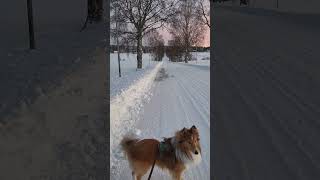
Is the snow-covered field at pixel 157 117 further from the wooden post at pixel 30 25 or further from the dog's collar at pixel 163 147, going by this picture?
the wooden post at pixel 30 25

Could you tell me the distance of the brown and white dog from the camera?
352 cm

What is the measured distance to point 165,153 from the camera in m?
3.60

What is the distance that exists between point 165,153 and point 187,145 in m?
0.26

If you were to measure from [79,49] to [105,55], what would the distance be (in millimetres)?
443

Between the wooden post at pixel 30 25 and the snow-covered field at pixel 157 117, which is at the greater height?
the wooden post at pixel 30 25

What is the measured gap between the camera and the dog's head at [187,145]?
3463mm

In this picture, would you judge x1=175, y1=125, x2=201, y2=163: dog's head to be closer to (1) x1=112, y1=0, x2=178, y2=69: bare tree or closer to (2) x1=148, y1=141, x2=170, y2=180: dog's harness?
(2) x1=148, y1=141, x2=170, y2=180: dog's harness
